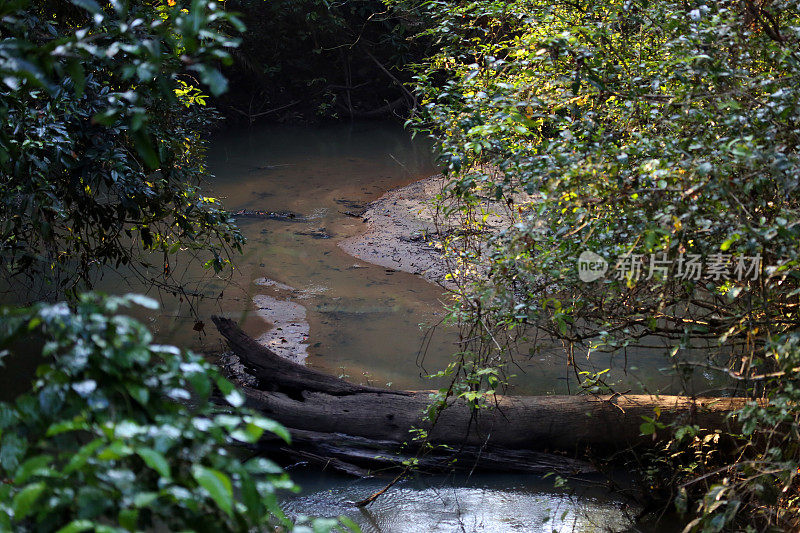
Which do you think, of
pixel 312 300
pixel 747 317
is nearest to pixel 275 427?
pixel 747 317

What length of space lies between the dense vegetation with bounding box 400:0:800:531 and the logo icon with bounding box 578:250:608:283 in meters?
0.02

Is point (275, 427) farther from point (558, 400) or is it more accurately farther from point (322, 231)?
point (322, 231)

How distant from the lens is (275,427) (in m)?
1.14

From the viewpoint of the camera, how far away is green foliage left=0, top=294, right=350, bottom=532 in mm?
1077

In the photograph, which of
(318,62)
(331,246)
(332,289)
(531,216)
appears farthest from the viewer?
(318,62)

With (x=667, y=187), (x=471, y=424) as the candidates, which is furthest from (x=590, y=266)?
(x=471, y=424)

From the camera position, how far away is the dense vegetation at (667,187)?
7.45 ft

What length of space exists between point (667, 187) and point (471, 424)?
1826 mm

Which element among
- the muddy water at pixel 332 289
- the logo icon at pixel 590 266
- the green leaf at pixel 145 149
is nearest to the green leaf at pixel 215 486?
the green leaf at pixel 145 149

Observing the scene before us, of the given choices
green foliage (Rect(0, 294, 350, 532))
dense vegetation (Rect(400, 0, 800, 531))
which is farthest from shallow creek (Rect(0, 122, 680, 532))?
green foliage (Rect(0, 294, 350, 532))

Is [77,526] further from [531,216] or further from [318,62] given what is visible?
[318,62]

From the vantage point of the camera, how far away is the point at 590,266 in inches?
104

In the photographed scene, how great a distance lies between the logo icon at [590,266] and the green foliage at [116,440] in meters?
1.70

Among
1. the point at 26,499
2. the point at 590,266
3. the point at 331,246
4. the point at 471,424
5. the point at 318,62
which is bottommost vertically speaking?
the point at 331,246
